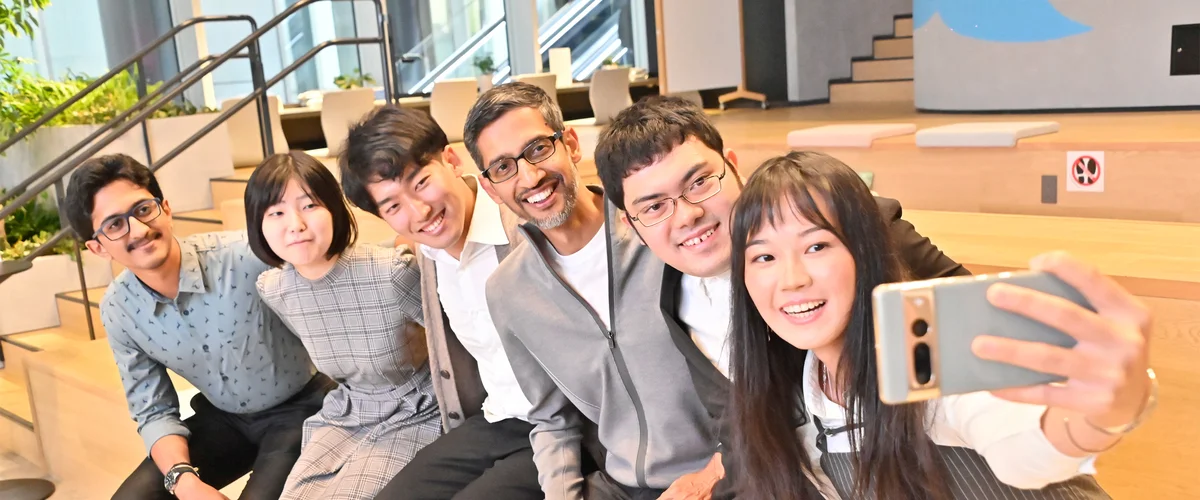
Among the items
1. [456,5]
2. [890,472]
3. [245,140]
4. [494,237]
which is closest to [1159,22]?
[494,237]

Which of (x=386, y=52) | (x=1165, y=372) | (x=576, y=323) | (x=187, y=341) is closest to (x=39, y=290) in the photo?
(x=386, y=52)

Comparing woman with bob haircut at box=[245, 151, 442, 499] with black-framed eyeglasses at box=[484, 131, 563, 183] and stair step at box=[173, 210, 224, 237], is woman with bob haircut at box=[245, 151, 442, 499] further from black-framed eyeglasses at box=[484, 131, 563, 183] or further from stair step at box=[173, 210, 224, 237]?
stair step at box=[173, 210, 224, 237]

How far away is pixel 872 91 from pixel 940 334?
715cm

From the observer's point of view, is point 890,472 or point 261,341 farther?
point 261,341

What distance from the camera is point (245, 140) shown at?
7.27 meters

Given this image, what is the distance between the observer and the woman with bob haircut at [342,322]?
7.49ft

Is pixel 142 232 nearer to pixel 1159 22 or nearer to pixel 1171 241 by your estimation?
pixel 1171 241

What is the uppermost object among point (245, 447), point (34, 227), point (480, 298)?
point (480, 298)

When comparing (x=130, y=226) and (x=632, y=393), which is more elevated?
(x=130, y=226)

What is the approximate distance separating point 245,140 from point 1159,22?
19.7 ft

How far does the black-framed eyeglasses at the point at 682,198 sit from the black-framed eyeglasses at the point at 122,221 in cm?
144

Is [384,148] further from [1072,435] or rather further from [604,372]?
[1072,435]

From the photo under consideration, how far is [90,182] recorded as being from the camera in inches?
93.5

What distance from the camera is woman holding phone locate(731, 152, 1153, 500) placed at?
1040 millimetres
